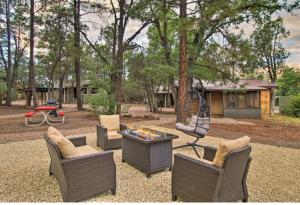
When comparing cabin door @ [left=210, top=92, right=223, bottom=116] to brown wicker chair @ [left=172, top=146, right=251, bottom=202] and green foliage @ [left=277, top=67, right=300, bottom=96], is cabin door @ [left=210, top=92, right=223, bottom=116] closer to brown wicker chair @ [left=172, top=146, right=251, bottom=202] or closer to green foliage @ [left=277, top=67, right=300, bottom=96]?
green foliage @ [left=277, top=67, right=300, bottom=96]

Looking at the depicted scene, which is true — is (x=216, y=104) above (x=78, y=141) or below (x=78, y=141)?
above

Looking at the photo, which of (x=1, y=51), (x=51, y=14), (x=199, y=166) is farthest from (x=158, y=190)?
(x=1, y=51)

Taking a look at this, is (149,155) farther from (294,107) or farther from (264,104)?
(294,107)

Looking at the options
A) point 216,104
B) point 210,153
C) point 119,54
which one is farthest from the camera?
point 216,104

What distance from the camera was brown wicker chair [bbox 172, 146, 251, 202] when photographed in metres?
2.21

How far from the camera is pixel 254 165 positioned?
409 centimetres

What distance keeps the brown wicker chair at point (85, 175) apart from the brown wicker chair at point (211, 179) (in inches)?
36.5

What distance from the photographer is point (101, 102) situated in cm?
1145

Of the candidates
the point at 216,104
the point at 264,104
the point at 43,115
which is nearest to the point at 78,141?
the point at 43,115

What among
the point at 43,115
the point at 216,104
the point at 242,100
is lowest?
the point at 43,115

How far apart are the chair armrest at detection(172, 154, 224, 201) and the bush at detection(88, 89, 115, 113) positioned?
9.16 metres

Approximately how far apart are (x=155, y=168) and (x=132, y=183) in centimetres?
55

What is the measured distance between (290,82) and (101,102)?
26036mm

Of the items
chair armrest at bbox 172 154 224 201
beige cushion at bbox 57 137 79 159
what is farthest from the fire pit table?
beige cushion at bbox 57 137 79 159
